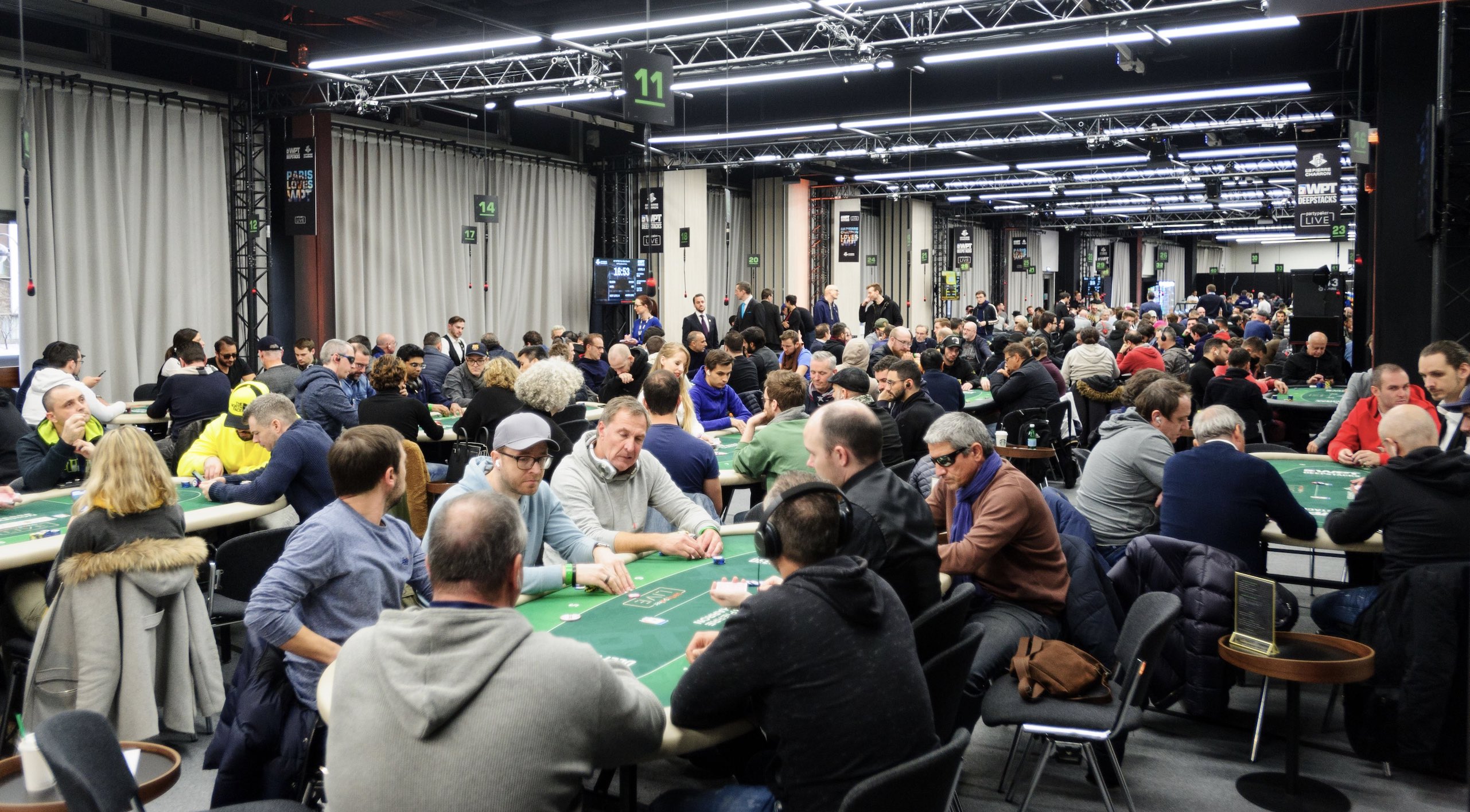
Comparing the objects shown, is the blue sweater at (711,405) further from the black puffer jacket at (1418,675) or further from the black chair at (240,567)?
the black puffer jacket at (1418,675)

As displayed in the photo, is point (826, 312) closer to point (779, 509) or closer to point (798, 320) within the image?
point (798, 320)

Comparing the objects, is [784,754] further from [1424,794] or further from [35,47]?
[35,47]

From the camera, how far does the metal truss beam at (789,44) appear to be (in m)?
9.74

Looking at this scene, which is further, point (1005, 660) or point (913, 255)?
A: point (913, 255)

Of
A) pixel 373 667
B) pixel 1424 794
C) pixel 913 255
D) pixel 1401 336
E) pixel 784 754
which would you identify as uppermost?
pixel 913 255

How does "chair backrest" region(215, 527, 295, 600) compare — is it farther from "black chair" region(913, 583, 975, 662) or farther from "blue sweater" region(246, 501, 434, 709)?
"black chair" region(913, 583, 975, 662)

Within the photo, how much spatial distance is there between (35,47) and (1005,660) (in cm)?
1116

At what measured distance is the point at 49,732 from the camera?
2141mm

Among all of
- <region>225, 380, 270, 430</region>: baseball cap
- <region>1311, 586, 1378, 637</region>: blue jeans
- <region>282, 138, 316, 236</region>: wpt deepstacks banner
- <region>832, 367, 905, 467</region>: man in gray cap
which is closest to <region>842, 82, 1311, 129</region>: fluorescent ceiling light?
<region>282, 138, 316, 236</region>: wpt deepstacks banner

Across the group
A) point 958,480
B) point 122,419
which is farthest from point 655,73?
point 958,480

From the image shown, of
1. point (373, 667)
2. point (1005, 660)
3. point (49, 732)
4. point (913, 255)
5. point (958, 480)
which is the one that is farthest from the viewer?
point (913, 255)

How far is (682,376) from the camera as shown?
7.17 m

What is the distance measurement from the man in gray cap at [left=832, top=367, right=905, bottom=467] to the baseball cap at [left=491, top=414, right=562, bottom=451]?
2600 mm

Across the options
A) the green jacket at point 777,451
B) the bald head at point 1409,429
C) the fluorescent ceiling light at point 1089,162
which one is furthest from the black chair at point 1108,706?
the fluorescent ceiling light at point 1089,162
